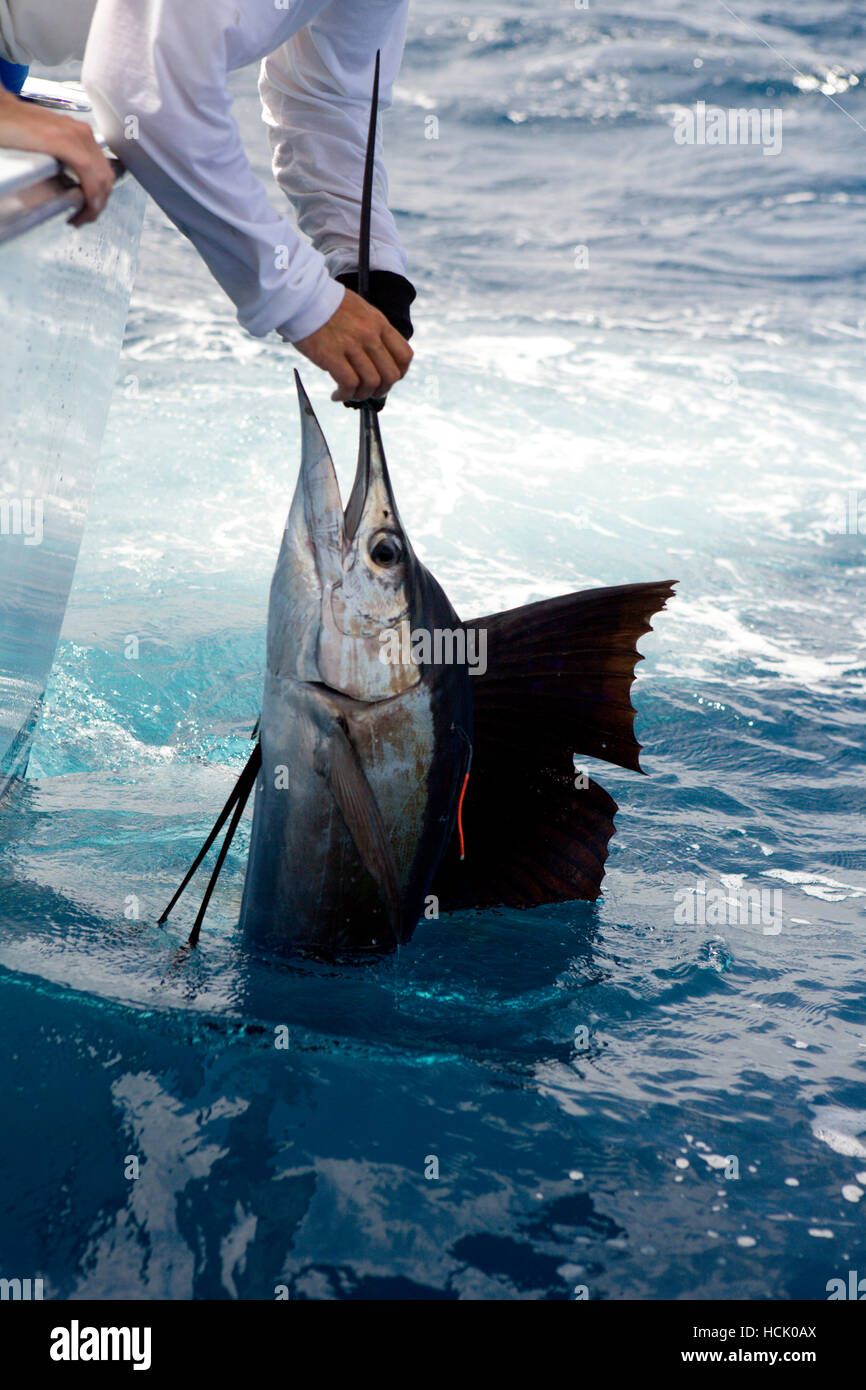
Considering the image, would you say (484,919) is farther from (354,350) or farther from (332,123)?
(332,123)

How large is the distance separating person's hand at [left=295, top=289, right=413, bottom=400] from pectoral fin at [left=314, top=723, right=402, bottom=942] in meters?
0.47

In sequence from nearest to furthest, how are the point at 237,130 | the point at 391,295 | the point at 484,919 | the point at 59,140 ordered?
1. the point at 237,130
2. the point at 59,140
3. the point at 391,295
4. the point at 484,919

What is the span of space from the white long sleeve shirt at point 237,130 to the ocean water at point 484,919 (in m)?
1.06

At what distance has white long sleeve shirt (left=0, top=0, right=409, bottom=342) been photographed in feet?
→ 5.00

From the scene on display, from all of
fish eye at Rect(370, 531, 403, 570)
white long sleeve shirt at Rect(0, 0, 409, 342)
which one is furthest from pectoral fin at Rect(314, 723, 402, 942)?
white long sleeve shirt at Rect(0, 0, 409, 342)

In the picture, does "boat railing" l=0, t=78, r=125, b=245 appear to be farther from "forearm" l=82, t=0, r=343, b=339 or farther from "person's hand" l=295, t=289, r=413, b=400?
"person's hand" l=295, t=289, r=413, b=400

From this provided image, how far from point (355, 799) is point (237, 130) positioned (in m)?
0.89

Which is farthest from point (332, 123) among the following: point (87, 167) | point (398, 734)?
point (398, 734)

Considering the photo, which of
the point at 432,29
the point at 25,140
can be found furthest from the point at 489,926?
the point at 432,29

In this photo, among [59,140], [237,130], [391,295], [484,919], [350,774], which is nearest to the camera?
[237,130]

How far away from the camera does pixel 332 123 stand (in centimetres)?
205

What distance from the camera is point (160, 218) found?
32.2 ft

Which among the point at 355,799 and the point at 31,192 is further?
the point at 355,799

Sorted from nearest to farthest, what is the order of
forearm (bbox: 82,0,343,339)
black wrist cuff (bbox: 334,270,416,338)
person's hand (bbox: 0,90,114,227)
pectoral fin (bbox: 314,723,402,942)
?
forearm (bbox: 82,0,343,339)
person's hand (bbox: 0,90,114,227)
pectoral fin (bbox: 314,723,402,942)
black wrist cuff (bbox: 334,270,416,338)
